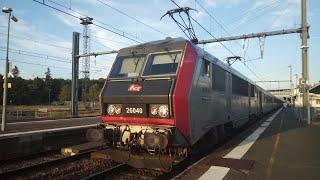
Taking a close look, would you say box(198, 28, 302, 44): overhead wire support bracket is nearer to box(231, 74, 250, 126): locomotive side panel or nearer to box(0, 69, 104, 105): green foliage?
box(231, 74, 250, 126): locomotive side panel

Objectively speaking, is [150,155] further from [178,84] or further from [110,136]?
[178,84]

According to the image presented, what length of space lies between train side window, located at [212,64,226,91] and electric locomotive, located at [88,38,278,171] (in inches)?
20.3

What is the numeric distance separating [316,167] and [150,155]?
422 cm

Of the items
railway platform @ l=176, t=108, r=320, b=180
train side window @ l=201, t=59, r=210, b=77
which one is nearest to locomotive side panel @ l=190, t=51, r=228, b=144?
train side window @ l=201, t=59, r=210, b=77

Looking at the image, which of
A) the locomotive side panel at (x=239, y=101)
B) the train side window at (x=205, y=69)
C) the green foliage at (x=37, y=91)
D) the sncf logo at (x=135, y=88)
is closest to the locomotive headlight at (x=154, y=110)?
the sncf logo at (x=135, y=88)

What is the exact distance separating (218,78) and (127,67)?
336cm

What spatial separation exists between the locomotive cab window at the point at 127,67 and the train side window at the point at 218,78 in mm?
2586

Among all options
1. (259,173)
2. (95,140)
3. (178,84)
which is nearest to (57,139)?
(95,140)

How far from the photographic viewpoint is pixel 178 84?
27.8 feet

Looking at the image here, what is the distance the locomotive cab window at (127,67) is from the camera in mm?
9516

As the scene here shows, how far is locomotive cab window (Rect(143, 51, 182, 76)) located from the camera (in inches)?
354

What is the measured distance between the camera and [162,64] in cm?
927

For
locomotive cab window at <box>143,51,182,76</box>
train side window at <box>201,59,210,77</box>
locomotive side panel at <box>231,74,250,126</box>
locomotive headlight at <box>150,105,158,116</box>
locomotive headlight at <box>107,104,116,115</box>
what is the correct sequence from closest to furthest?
1. locomotive headlight at <box>150,105,158,116</box>
2. locomotive cab window at <box>143,51,182,76</box>
3. locomotive headlight at <box>107,104,116,115</box>
4. train side window at <box>201,59,210,77</box>
5. locomotive side panel at <box>231,74,250,126</box>

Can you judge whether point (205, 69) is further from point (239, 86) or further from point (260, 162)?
point (239, 86)
